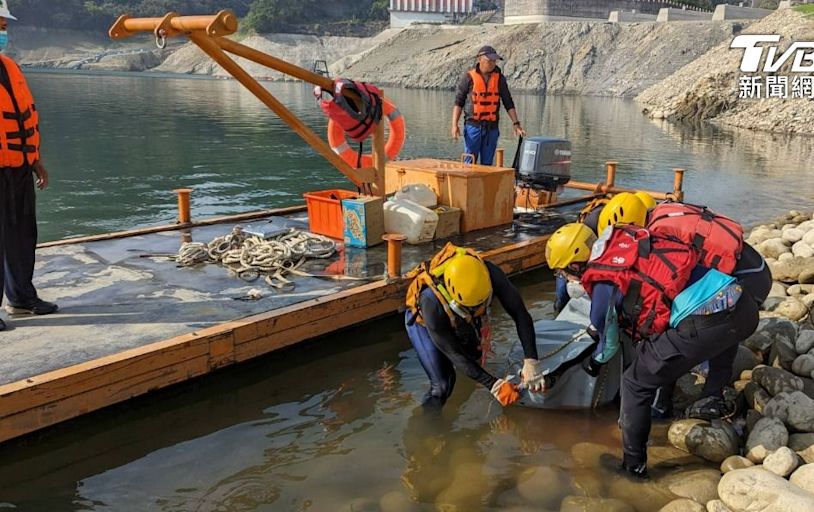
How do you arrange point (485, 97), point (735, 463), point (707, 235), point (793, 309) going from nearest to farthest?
point (707, 235)
point (735, 463)
point (793, 309)
point (485, 97)

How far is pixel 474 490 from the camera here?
459 cm

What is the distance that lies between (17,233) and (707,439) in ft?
17.5

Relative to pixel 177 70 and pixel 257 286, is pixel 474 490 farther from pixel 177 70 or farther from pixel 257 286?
pixel 177 70

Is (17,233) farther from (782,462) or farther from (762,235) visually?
(762,235)

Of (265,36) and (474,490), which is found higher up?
(265,36)

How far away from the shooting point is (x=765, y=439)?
4590 millimetres

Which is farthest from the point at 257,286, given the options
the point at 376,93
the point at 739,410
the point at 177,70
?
the point at 177,70

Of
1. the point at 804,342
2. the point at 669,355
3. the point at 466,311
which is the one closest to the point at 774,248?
the point at 804,342

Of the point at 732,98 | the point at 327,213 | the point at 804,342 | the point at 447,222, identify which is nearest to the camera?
the point at 804,342

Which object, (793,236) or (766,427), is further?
(793,236)

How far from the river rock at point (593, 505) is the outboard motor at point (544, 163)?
5644 millimetres

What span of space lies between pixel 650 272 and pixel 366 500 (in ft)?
7.38

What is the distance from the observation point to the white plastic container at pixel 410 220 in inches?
314

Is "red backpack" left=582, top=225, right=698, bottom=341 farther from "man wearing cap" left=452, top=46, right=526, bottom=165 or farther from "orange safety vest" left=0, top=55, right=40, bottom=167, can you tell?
"man wearing cap" left=452, top=46, right=526, bottom=165
